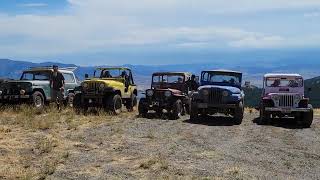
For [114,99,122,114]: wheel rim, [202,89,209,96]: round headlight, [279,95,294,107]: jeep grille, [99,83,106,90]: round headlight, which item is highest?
[99,83,106,90]: round headlight

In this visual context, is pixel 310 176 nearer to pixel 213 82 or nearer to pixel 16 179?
pixel 16 179

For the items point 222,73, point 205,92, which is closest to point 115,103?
point 205,92

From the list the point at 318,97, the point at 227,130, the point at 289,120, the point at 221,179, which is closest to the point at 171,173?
the point at 221,179

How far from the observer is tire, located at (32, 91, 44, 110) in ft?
69.9

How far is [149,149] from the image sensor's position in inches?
468

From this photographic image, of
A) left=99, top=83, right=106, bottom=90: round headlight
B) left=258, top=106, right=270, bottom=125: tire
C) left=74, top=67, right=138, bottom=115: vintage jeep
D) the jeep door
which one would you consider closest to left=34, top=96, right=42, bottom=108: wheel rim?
left=74, top=67, right=138, bottom=115: vintage jeep

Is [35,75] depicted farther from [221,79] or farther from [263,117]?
[263,117]

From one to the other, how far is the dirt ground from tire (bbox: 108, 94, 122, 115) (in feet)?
6.56

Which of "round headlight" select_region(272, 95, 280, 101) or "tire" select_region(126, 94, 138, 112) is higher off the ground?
"round headlight" select_region(272, 95, 280, 101)

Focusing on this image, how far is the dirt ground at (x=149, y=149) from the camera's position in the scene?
31.3 feet

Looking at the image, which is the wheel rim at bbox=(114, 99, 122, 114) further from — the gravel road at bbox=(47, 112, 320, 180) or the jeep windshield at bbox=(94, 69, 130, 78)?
the gravel road at bbox=(47, 112, 320, 180)

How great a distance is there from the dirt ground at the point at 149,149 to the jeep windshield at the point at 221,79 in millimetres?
2822

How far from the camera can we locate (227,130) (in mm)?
16531

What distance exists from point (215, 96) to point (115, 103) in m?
3.80
